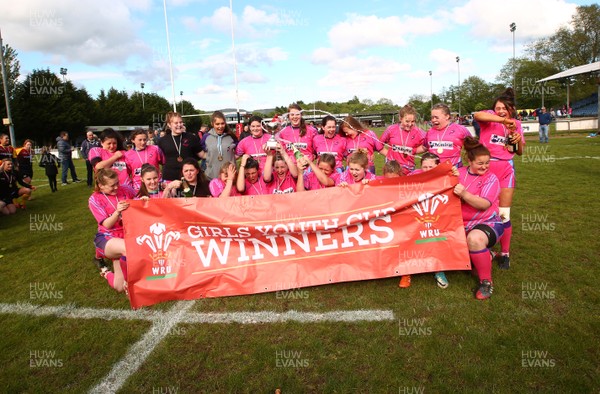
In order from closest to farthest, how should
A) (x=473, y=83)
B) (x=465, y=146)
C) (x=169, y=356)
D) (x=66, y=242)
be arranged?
(x=169, y=356) → (x=465, y=146) → (x=66, y=242) → (x=473, y=83)

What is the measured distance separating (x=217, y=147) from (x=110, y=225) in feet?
8.00

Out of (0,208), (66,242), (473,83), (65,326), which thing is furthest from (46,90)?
(473,83)

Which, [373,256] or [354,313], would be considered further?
[373,256]

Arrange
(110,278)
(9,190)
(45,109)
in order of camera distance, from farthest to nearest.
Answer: (45,109) < (9,190) < (110,278)

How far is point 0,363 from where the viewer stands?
3.30 m

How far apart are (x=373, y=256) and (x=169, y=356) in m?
2.42

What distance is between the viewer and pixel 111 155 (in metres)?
6.28

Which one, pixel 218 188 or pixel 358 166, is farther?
pixel 218 188

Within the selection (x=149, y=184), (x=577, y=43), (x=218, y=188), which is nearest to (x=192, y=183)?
(x=218, y=188)

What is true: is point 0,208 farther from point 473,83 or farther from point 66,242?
point 473,83

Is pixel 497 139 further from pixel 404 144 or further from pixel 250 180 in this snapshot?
pixel 250 180

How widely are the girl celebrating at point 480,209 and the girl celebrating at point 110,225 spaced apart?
4.13 m

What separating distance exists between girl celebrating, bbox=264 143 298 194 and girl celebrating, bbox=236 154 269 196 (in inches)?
4.5

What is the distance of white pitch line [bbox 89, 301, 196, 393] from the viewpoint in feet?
9.79
